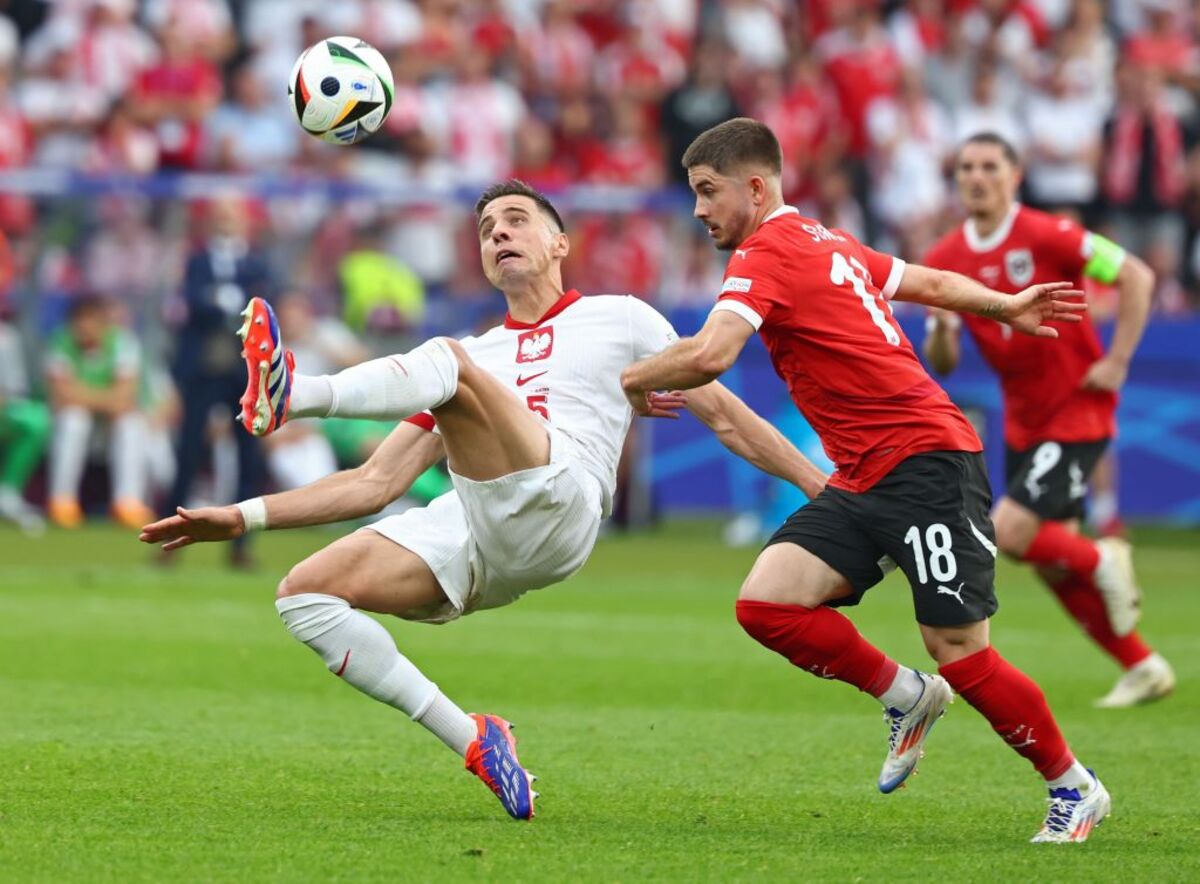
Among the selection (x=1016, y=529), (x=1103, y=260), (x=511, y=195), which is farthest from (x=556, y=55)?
(x=511, y=195)

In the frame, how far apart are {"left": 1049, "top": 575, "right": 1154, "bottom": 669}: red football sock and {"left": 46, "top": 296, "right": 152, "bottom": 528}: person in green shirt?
10.4 metres

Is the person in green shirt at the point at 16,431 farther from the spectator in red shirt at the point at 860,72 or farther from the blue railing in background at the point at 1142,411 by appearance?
the spectator in red shirt at the point at 860,72

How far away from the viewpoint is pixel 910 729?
7027 millimetres

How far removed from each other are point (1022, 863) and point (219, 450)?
13732 millimetres

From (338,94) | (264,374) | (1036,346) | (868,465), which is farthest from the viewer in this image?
(1036,346)

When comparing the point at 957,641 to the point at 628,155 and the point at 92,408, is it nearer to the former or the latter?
the point at 92,408

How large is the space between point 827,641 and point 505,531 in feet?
3.68

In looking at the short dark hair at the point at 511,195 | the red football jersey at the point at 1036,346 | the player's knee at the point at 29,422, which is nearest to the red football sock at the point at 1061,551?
the red football jersey at the point at 1036,346

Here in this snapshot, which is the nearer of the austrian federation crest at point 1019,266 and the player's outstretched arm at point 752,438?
the player's outstretched arm at point 752,438

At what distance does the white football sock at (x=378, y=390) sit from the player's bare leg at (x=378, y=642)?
70cm

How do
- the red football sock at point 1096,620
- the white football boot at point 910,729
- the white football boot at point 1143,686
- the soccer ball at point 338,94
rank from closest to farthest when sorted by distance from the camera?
the white football boot at point 910,729 → the soccer ball at point 338,94 → the white football boot at point 1143,686 → the red football sock at point 1096,620

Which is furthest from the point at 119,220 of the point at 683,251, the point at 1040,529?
the point at 1040,529

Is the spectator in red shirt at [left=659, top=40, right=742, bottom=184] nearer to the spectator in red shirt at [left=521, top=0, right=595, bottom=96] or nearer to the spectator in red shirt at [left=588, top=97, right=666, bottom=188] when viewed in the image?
the spectator in red shirt at [left=588, top=97, right=666, bottom=188]

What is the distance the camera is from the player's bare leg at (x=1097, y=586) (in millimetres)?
9891
